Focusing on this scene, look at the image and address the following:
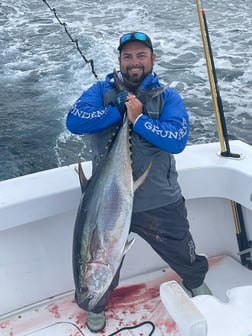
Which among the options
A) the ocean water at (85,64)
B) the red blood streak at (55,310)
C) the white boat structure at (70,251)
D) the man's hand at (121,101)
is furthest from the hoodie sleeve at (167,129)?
the ocean water at (85,64)

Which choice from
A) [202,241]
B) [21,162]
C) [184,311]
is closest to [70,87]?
[21,162]

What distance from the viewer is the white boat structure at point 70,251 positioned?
8.01 ft

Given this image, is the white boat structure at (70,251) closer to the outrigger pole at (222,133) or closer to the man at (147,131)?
the outrigger pole at (222,133)

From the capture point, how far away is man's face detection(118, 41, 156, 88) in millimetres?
2246

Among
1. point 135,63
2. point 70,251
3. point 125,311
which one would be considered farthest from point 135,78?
point 125,311

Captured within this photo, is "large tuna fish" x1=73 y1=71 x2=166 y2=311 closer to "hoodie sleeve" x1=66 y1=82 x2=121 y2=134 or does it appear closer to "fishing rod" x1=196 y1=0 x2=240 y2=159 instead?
"hoodie sleeve" x1=66 y1=82 x2=121 y2=134

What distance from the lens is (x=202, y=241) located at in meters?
2.90

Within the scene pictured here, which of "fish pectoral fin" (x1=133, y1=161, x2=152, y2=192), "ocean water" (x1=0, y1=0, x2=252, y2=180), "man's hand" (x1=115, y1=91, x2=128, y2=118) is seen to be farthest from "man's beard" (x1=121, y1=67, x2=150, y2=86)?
"ocean water" (x1=0, y1=0, x2=252, y2=180)

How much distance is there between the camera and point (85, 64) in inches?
323

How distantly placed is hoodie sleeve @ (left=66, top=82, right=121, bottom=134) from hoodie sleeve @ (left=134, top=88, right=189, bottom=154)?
148 millimetres

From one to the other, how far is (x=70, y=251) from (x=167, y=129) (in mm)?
969

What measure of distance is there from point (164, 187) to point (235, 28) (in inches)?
334

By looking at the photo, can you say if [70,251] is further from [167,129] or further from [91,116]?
[167,129]

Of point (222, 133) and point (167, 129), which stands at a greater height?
point (167, 129)
